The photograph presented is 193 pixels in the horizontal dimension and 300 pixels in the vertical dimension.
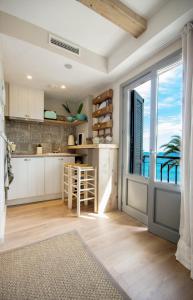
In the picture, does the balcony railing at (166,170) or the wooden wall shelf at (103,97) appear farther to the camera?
the wooden wall shelf at (103,97)

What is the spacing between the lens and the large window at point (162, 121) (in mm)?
1728

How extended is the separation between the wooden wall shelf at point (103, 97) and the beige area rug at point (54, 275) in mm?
2413

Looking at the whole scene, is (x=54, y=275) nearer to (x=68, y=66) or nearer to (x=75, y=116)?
(x=68, y=66)

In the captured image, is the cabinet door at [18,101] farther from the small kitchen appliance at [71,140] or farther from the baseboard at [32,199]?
the baseboard at [32,199]

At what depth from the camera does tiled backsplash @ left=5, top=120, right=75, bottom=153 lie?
3129mm

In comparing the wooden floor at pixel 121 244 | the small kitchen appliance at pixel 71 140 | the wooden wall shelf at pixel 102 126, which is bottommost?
the wooden floor at pixel 121 244

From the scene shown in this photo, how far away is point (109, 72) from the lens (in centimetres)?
238

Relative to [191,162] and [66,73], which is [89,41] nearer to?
[66,73]

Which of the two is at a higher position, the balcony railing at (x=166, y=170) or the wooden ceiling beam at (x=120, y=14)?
the wooden ceiling beam at (x=120, y=14)

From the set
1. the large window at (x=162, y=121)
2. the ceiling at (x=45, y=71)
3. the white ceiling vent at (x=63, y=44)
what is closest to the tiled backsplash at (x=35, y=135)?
the ceiling at (x=45, y=71)

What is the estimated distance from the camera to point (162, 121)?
188cm

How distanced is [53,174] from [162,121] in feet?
7.33

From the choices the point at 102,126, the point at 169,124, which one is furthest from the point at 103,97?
the point at 169,124

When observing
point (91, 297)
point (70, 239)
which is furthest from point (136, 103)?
point (91, 297)
